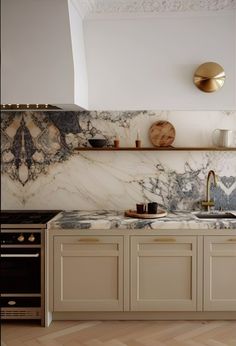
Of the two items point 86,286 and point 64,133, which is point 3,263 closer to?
point 86,286

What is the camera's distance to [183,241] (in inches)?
127

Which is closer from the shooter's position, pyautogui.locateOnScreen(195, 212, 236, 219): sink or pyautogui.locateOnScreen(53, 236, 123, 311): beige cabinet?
pyautogui.locateOnScreen(53, 236, 123, 311): beige cabinet

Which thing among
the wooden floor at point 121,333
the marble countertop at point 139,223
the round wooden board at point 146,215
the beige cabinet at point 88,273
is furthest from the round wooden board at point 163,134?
the wooden floor at point 121,333

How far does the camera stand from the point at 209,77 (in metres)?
3.70

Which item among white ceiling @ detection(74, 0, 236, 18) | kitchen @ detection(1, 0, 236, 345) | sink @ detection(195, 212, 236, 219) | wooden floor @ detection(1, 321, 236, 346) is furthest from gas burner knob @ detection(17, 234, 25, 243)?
white ceiling @ detection(74, 0, 236, 18)

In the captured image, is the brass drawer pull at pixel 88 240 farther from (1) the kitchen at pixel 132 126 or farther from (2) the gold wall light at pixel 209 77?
(2) the gold wall light at pixel 209 77

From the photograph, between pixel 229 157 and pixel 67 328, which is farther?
pixel 229 157

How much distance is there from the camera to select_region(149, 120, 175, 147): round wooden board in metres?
3.80

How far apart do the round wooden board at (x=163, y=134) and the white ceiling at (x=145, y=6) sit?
3.24 feet

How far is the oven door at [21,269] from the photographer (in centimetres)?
319

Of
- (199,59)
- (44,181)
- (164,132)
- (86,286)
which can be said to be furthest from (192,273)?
(199,59)

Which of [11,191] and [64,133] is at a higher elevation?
[64,133]

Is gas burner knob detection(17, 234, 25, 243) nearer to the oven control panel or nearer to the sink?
the oven control panel

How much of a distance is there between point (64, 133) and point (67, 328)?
5.53 feet
